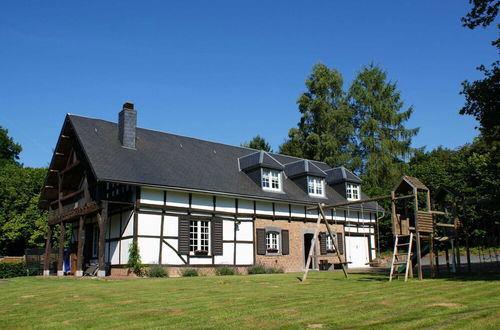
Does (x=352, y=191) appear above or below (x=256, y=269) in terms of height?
above

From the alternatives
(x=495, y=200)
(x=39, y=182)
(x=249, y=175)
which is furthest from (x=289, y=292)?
(x=39, y=182)

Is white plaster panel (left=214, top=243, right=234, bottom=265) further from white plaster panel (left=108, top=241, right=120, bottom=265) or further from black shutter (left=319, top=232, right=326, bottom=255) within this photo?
black shutter (left=319, top=232, right=326, bottom=255)

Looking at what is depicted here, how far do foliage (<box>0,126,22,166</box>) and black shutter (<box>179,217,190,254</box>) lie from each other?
33.7m

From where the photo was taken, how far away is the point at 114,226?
69.6 ft

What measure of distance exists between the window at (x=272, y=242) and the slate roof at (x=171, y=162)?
1791mm

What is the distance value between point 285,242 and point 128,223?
8255 mm

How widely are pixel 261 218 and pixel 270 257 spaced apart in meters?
1.98

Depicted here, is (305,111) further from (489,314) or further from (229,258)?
(489,314)

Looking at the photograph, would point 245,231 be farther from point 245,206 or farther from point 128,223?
point 128,223

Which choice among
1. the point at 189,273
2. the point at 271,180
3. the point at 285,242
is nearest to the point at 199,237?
the point at 189,273

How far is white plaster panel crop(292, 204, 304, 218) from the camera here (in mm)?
25172

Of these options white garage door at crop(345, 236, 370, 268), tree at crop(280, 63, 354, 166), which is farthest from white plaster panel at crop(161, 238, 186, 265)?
tree at crop(280, 63, 354, 166)

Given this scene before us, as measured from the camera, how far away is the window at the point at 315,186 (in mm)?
27094

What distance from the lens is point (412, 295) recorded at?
8977 mm
